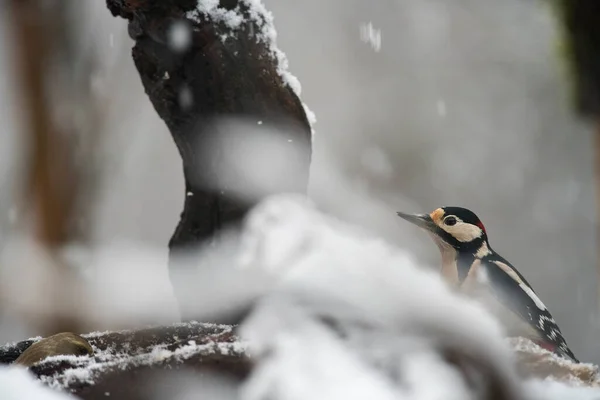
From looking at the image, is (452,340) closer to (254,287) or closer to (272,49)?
(254,287)

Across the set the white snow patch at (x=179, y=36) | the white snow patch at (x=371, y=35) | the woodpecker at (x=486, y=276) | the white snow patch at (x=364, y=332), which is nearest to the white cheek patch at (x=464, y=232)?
the woodpecker at (x=486, y=276)

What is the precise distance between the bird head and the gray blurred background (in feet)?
0.06

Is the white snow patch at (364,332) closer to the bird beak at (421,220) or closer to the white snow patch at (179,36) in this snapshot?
the bird beak at (421,220)

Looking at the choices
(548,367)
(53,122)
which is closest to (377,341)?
(548,367)

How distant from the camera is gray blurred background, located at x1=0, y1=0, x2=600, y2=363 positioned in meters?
0.94

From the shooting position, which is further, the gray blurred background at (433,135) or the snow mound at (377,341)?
the gray blurred background at (433,135)

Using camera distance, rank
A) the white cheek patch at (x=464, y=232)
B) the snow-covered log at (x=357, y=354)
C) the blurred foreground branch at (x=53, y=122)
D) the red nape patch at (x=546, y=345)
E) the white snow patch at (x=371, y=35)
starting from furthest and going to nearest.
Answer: the blurred foreground branch at (x=53, y=122) < the white snow patch at (x=371, y=35) < the white cheek patch at (x=464, y=232) < the red nape patch at (x=546, y=345) < the snow-covered log at (x=357, y=354)

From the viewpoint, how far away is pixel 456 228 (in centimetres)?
89

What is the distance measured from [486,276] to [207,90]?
48cm

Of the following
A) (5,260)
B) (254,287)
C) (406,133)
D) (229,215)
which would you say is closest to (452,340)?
(254,287)

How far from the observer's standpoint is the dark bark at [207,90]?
0.97 metres

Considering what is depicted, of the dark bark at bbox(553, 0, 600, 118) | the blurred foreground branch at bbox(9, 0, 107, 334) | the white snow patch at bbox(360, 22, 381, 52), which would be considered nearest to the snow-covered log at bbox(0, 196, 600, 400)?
the dark bark at bbox(553, 0, 600, 118)

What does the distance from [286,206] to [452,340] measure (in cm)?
44

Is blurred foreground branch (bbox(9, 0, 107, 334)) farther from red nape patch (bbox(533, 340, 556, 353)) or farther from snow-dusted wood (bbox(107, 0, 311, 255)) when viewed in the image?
red nape patch (bbox(533, 340, 556, 353))
